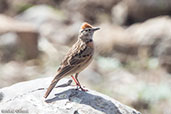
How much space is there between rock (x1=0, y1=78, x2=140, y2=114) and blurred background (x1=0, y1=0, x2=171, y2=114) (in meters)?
5.62

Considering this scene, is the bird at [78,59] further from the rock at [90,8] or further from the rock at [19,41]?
the rock at [90,8]

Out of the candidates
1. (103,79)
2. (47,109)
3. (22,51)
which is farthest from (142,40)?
(47,109)

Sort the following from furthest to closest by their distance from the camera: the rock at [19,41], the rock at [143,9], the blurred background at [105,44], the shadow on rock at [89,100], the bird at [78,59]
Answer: the rock at [143,9] < the rock at [19,41] < the blurred background at [105,44] < the bird at [78,59] < the shadow on rock at [89,100]

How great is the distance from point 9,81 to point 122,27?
6.96 meters

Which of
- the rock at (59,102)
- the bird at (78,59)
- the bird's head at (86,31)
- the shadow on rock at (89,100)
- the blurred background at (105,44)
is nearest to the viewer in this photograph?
the rock at (59,102)

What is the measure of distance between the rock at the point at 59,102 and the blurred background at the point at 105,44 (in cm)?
562

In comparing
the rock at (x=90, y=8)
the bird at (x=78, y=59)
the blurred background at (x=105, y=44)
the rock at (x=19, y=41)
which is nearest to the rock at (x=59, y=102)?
the bird at (x=78, y=59)

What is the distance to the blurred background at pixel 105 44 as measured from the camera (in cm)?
1568

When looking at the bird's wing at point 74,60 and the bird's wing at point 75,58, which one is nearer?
the bird's wing at point 74,60

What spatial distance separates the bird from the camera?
9.06 metres

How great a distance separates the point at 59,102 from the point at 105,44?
33.7 feet

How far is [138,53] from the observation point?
18141 millimetres

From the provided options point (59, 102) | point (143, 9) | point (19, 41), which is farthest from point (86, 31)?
point (143, 9)

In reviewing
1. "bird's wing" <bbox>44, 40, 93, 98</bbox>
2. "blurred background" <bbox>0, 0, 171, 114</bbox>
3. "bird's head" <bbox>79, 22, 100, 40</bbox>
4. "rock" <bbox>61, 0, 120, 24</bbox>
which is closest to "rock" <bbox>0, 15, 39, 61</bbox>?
"blurred background" <bbox>0, 0, 171, 114</bbox>
